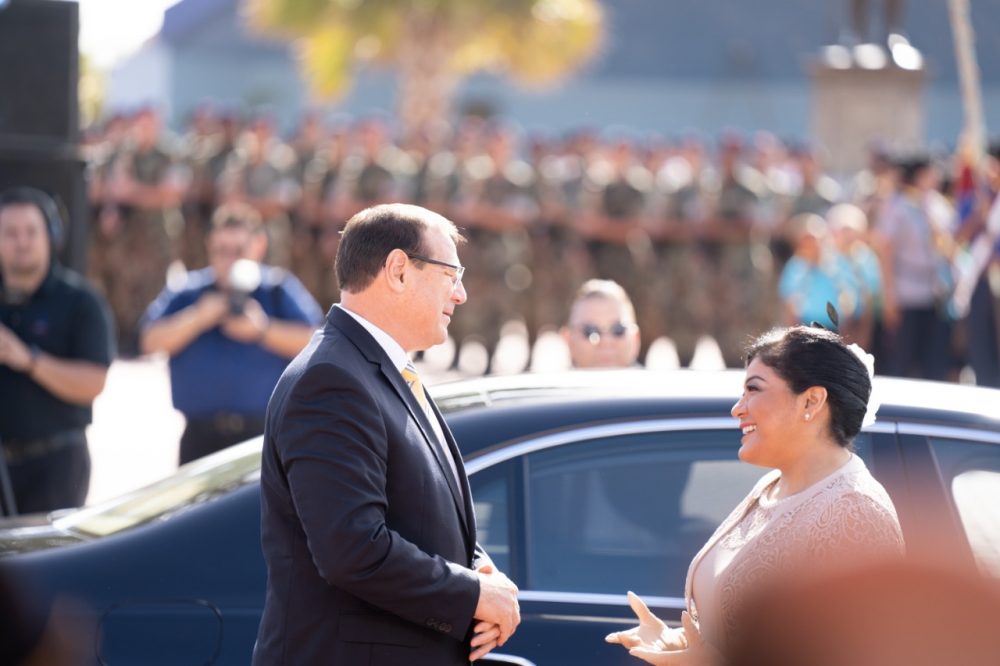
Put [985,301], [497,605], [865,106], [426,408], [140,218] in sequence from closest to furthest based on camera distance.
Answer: [497,605], [426,408], [985,301], [140,218], [865,106]

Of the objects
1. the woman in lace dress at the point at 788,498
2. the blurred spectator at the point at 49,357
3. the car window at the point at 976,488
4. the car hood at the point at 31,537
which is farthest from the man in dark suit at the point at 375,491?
the blurred spectator at the point at 49,357

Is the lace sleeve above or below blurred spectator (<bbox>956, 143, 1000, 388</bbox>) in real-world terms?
below

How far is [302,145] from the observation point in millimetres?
17344

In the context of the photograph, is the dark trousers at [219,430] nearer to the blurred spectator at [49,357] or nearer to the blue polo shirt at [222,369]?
the blue polo shirt at [222,369]

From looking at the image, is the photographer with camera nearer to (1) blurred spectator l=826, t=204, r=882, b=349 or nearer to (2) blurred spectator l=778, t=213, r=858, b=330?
(2) blurred spectator l=778, t=213, r=858, b=330

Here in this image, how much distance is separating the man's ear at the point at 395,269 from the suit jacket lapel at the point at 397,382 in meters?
0.10

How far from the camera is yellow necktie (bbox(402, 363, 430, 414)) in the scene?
330cm

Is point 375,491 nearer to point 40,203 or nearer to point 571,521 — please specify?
point 571,521

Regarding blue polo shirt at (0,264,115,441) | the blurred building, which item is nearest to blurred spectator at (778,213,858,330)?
blue polo shirt at (0,264,115,441)

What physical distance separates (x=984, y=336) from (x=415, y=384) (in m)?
9.27

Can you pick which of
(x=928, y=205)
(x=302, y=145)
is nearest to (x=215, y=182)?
(x=302, y=145)

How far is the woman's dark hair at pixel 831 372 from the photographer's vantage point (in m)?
3.41

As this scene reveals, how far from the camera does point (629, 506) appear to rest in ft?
13.5

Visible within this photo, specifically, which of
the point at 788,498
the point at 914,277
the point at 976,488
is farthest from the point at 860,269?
the point at 788,498
